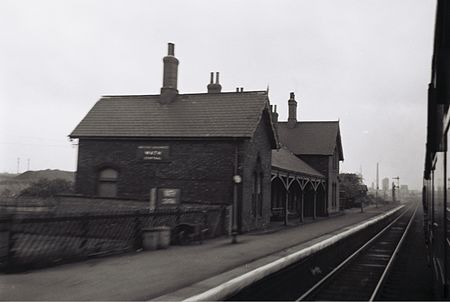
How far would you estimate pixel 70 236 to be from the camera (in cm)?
1069

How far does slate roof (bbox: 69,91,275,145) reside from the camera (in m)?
19.7

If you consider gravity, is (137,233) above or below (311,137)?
below

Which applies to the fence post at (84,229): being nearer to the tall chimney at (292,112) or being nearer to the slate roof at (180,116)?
the slate roof at (180,116)

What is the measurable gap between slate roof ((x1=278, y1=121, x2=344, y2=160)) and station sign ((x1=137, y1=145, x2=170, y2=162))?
679 inches

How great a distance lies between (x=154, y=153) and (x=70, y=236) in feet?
31.6

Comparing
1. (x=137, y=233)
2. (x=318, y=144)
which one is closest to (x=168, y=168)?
(x=137, y=233)

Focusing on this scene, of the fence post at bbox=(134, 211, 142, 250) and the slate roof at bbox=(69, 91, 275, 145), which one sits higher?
the slate roof at bbox=(69, 91, 275, 145)

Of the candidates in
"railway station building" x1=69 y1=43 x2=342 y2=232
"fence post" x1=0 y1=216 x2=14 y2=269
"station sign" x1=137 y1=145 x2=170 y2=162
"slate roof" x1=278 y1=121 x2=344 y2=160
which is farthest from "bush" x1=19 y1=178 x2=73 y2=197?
"fence post" x1=0 y1=216 x2=14 y2=269

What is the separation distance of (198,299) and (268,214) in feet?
52.7

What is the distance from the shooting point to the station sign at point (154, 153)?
1998cm

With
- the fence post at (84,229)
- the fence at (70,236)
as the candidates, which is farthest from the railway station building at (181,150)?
the fence post at (84,229)

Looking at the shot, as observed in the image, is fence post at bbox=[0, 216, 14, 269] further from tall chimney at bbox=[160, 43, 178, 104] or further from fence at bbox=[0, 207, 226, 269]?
tall chimney at bbox=[160, 43, 178, 104]

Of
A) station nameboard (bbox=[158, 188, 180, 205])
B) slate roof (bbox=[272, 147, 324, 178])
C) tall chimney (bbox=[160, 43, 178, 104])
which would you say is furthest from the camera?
slate roof (bbox=[272, 147, 324, 178])

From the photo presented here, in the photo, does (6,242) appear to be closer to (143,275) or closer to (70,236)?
(70,236)
